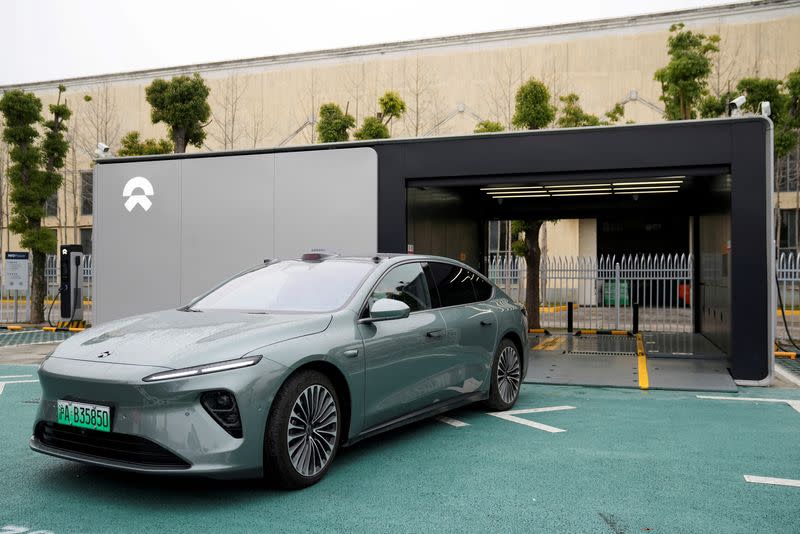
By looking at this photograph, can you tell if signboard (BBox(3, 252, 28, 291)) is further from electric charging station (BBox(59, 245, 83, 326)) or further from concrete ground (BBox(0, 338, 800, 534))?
concrete ground (BBox(0, 338, 800, 534))

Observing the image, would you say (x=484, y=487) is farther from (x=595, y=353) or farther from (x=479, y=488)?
(x=595, y=353)

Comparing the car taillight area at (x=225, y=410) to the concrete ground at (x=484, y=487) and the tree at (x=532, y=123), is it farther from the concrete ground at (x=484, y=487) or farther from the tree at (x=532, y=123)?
the tree at (x=532, y=123)

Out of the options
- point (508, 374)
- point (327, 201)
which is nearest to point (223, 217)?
point (327, 201)

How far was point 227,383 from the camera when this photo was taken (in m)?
4.09

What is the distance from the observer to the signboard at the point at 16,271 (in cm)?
1850

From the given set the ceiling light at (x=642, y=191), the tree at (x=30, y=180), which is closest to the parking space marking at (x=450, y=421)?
the ceiling light at (x=642, y=191)

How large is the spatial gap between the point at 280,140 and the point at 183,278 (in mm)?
19961

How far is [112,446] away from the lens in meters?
4.11

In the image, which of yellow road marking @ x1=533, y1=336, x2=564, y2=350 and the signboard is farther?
the signboard

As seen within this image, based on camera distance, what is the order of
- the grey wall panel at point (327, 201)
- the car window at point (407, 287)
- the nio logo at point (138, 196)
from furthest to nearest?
the nio logo at point (138, 196) → the grey wall panel at point (327, 201) → the car window at point (407, 287)

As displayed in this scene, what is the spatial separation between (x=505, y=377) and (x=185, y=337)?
3.62m

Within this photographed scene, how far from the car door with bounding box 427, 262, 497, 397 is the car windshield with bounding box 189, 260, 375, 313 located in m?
0.88

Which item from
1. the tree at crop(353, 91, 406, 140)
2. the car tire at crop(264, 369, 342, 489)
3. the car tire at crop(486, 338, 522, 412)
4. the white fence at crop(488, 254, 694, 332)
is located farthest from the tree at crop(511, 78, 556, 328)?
the car tire at crop(264, 369, 342, 489)

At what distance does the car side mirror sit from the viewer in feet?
16.7
